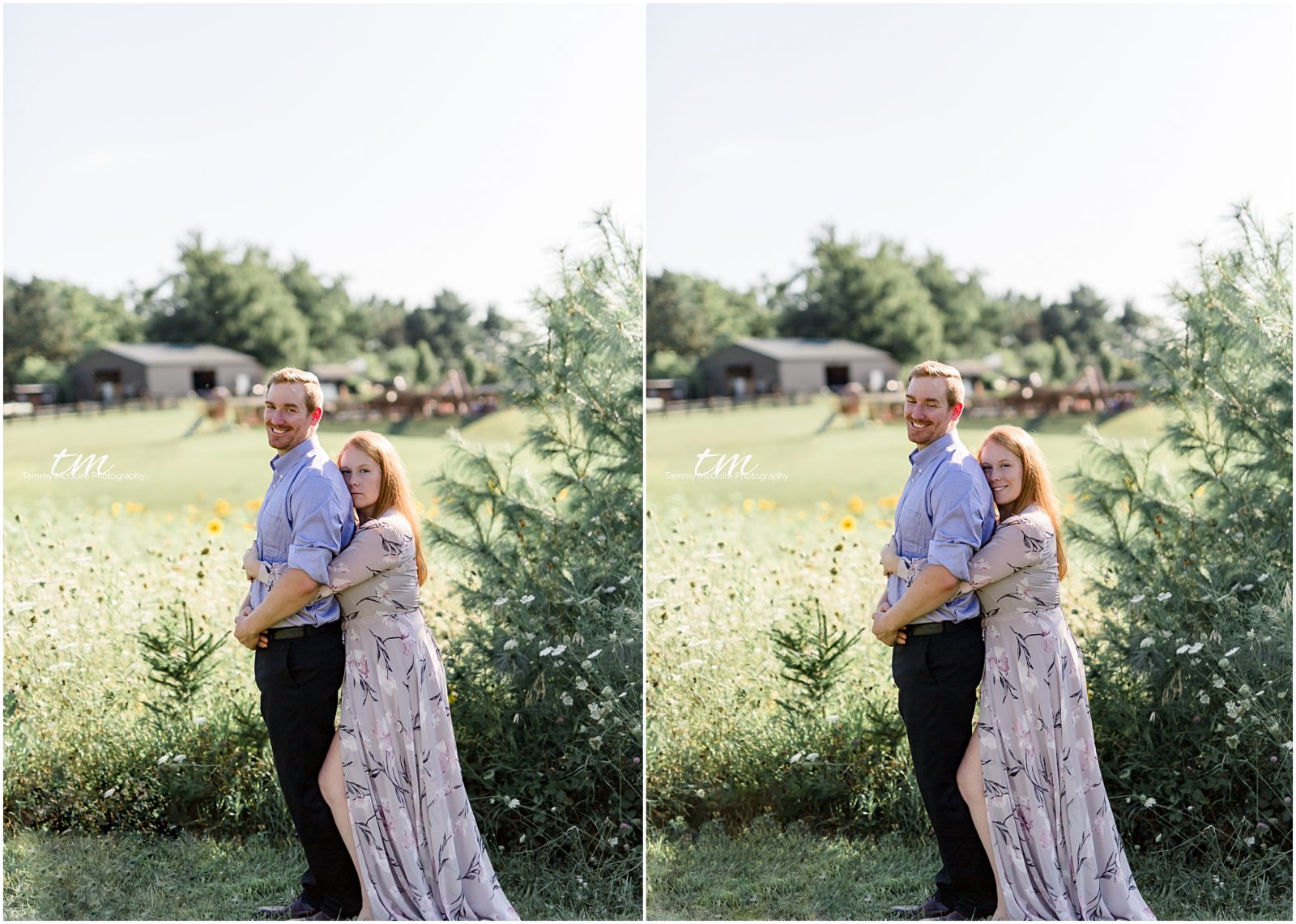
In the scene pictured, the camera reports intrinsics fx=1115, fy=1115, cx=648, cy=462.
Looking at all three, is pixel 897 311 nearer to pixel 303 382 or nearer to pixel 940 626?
pixel 940 626

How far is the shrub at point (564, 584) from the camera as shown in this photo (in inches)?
138

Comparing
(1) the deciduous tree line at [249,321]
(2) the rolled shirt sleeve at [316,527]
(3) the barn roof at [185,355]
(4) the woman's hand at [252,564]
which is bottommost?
(4) the woman's hand at [252,564]

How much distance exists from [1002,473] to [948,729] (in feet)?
2.27

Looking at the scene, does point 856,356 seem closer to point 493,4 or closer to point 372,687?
point 493,4

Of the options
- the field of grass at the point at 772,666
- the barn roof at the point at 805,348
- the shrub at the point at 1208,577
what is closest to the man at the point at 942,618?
the field of grass at the point at 772,666

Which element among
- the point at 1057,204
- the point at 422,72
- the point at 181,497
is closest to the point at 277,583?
the point at 181,497

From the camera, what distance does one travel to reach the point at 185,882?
345cm

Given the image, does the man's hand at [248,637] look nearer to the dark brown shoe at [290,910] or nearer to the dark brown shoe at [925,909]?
A: the dark brown shoe at [290,910]

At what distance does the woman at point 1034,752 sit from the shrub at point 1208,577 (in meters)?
0.54

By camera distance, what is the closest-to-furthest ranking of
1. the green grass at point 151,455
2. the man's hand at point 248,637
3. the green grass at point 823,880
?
the man's hand at point 248,637
the green grass at point 823,880
the green grass at point 151,455

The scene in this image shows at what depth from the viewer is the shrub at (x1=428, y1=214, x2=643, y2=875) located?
3514mm

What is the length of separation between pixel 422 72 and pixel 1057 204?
2.19 metres

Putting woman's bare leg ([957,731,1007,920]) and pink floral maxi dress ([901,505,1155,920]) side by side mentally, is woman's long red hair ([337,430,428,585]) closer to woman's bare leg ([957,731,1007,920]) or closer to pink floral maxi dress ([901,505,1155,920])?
pink floral maxi dress ([901,505,1155,920])

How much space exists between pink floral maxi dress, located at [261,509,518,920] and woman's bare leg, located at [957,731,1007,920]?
4.57 feet
